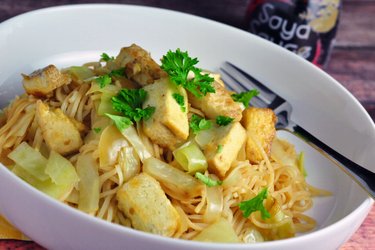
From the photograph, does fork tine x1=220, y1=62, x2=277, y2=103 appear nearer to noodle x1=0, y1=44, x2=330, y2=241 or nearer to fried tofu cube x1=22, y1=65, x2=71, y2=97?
noodle x1=0, y1=44, x2=330, y2=241

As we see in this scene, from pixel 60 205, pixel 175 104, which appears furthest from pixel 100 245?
pixel 175 104

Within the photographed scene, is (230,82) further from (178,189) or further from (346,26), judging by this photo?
(346,26)

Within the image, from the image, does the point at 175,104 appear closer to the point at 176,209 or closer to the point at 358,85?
the point at 176,209

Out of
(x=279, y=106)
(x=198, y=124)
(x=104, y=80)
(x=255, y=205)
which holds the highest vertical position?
(x=104, y=80)

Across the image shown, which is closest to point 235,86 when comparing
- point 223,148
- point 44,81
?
point 223,148

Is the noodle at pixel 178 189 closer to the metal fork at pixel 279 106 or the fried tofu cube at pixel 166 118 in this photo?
the fried tofu cube at pixel 166 118

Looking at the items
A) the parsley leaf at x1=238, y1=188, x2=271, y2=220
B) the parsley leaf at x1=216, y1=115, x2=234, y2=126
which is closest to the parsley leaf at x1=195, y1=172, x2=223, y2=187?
the parsley leaf at x1=238, y1=188, x2=271, y2=220
